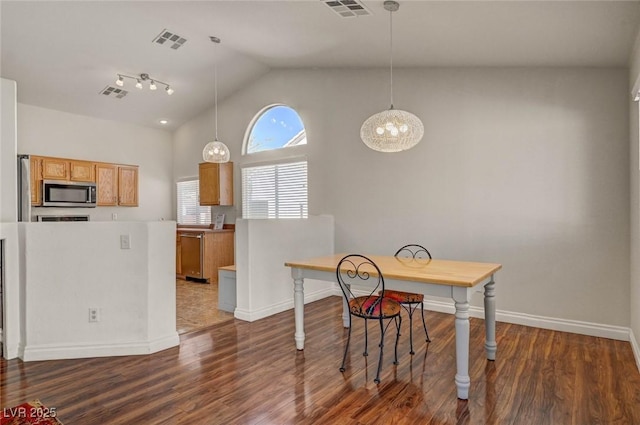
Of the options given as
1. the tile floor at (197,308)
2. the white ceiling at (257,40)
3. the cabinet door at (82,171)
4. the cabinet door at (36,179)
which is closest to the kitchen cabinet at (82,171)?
the cabinet door at (82,171)

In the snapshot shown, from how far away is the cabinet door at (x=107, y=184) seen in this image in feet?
21.4

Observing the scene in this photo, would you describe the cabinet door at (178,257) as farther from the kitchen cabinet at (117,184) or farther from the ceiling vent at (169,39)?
the ceiling vent at (169,39)

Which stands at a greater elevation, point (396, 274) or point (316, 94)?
point (316, 94)

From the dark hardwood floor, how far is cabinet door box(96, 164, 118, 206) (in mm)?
4102

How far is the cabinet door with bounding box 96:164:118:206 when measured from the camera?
21.4ft

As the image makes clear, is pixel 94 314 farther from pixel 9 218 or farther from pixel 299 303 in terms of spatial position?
pixel 299 303

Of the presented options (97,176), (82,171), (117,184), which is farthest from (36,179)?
(117,184)

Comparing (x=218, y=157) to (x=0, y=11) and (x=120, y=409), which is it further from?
(x=120, y=409)

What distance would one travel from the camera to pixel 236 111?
21.8 feet

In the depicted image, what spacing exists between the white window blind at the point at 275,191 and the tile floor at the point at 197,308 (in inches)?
58.9

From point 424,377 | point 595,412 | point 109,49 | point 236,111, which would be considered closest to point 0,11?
point 109,49

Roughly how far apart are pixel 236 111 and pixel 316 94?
70.3 inches

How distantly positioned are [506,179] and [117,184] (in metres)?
6.26

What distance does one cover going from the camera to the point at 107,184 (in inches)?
261
